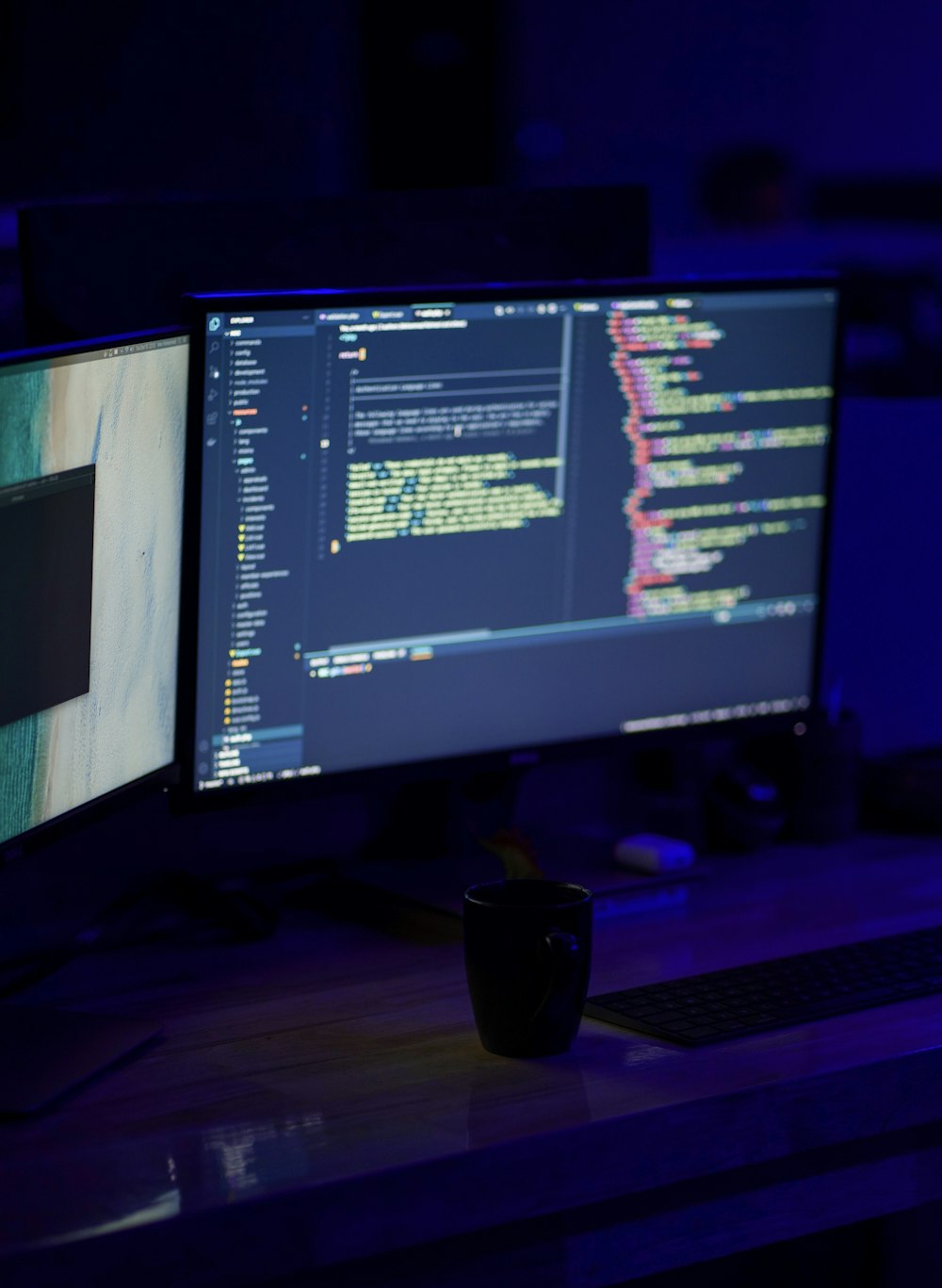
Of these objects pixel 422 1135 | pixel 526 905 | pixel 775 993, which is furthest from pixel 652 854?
pixel 422 1135

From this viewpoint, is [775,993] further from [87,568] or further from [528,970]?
[87,568]

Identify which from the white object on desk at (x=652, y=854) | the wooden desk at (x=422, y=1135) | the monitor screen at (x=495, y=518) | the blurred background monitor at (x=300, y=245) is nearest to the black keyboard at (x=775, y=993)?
the wooden desk at (x=422, y=1135)

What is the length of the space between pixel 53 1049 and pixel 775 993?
0.50m

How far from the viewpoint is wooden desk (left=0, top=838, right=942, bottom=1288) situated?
1016 mm

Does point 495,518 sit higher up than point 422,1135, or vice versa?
point 495,518

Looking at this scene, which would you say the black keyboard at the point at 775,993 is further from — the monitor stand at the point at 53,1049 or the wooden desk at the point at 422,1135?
the monitor stand at the point at 53,1049

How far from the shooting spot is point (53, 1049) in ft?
3.97

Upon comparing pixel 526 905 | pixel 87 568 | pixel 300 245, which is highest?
pixel 300 245

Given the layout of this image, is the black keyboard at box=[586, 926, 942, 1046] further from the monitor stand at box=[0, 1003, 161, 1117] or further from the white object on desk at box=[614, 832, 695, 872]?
the monitor stand at box=[0, 1003, 161, 1117]

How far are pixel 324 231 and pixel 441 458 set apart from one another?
0.24 m

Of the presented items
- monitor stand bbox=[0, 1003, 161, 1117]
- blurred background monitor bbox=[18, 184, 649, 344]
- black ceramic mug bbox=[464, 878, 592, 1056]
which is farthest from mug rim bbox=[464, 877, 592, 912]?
blurred background monitor bbox=[18, 184, 649, 344]

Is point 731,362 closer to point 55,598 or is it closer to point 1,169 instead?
point 55,598

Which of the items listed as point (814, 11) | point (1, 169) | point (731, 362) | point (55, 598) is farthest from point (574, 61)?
point (55, 598)

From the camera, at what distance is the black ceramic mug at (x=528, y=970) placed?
3.93 feet
